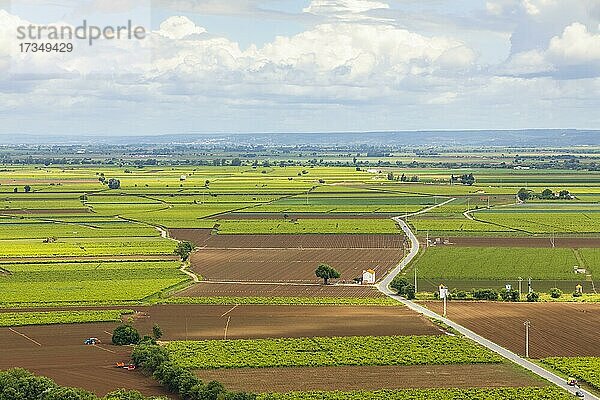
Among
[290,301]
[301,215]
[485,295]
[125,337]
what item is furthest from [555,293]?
[301,215]

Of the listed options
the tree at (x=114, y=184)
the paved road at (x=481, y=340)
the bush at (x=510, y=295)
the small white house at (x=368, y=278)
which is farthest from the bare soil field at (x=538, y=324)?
the tree at (x=114, y=184)

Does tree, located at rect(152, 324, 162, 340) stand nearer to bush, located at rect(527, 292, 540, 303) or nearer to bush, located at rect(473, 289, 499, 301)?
bush, located at rect(473, 289, 499, 301)

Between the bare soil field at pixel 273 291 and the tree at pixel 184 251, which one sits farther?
the tree at pixel 184 251

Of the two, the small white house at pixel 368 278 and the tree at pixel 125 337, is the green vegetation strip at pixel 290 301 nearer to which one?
the small white house at pixel 368 278

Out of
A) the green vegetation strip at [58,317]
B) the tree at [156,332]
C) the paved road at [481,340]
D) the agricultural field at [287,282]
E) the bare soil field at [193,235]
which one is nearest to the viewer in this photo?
the paved road at [481,340]

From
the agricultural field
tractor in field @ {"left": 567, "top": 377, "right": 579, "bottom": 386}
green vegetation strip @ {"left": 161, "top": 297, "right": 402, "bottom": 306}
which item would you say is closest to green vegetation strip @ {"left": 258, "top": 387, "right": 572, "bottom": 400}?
the agricultural field

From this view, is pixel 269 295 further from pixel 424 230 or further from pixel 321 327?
pixel 424 230
